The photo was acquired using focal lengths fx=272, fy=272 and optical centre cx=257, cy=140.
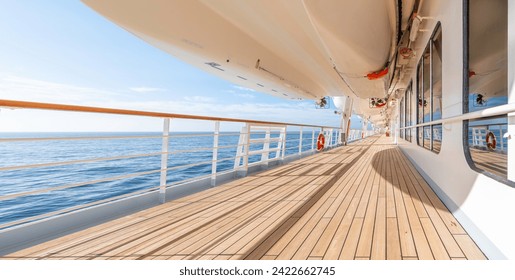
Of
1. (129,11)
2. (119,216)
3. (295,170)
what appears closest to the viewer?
(119,216)

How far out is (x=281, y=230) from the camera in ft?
3.96

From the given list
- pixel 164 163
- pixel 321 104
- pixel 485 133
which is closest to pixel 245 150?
pixel 164 163

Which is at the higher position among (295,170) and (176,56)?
(176,56)

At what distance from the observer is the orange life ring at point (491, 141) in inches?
41.4

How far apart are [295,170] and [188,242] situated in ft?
6.53

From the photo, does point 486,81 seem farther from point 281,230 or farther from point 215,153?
point 215,153

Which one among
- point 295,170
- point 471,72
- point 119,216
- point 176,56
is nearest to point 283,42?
point 176,56

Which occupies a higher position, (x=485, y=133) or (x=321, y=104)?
(x=321, y=104)

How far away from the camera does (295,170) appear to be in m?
2.96

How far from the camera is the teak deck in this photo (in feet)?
3.25

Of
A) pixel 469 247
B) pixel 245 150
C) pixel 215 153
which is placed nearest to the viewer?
pixel 469 247

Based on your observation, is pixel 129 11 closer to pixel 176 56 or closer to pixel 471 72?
pixel 176 56

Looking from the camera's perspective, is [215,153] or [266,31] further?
[266,31]

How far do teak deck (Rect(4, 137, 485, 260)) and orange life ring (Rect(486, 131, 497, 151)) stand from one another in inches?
14.8
